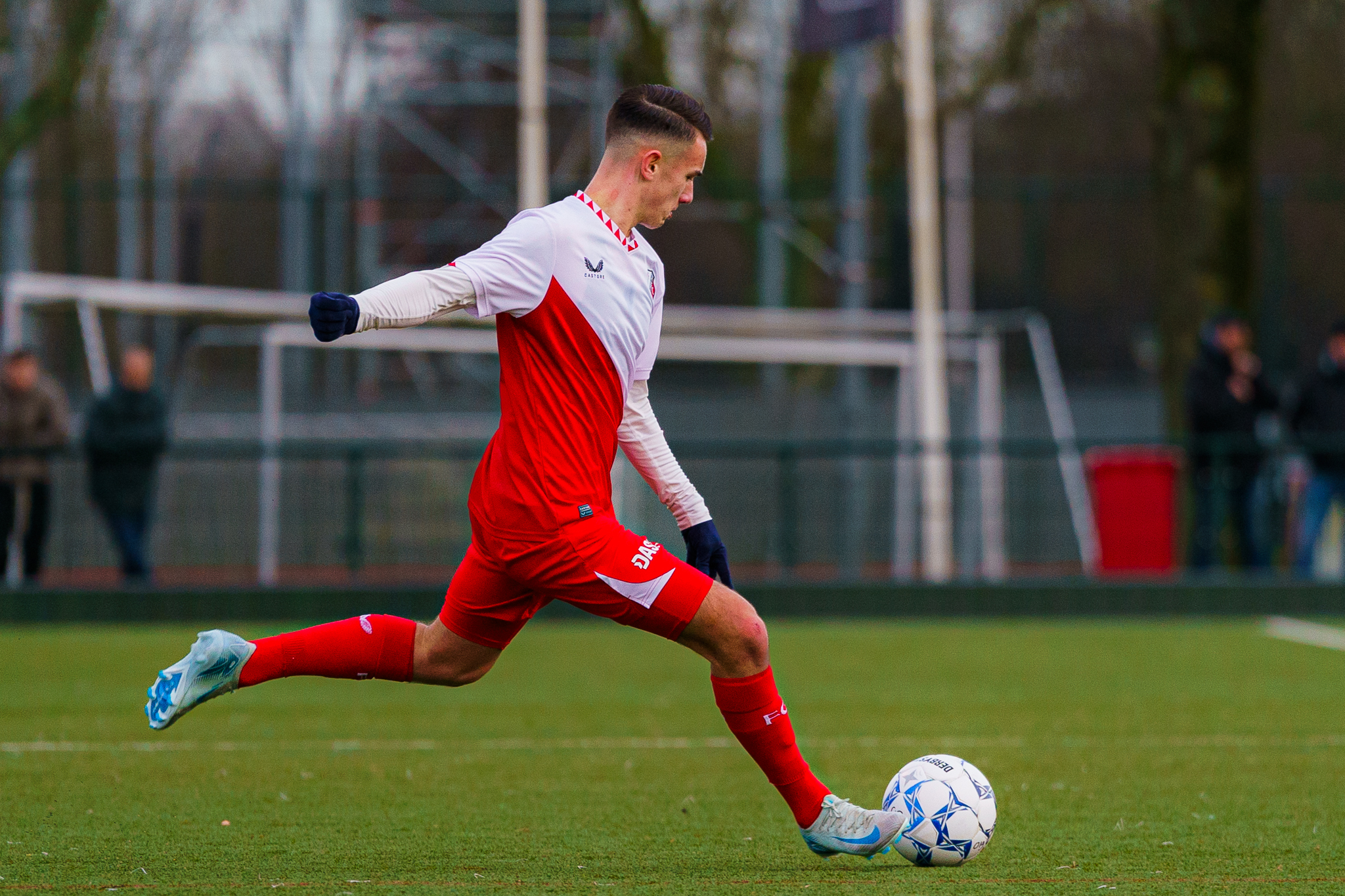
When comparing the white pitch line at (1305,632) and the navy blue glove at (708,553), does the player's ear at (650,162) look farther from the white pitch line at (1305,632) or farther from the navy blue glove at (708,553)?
the white pitch line at (1305,632)

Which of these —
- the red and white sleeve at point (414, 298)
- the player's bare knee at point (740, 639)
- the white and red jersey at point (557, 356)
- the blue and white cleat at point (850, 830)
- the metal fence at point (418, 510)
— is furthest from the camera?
the metal fence at point (418, 510)

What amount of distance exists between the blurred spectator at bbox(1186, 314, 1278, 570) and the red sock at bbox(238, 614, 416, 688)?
34.5 ft

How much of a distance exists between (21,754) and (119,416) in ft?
24.1

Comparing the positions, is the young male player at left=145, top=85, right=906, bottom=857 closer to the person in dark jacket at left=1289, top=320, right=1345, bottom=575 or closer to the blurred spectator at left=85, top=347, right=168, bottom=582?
the blurred spectator at left=85, top=347, right=168, bottom=582

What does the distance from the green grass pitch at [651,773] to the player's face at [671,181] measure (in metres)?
1.78

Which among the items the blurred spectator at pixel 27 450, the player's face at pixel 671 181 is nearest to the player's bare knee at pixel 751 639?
the player's face at pixel 671 181

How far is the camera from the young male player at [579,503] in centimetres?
457

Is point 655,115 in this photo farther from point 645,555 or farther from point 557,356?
point 645,555

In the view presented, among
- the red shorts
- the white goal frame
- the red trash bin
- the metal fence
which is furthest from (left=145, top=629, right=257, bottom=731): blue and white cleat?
the red trash bin

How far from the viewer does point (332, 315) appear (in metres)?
4.10

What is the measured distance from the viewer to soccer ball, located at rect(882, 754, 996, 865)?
488cm

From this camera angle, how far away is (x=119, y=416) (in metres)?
→ 14.1

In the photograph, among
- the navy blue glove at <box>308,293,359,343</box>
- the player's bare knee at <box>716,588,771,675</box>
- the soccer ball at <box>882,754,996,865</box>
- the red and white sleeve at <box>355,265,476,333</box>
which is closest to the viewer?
the navy blue glove at <box>308,293,359,343</box>

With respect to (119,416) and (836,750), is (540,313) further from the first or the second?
(119,416)
